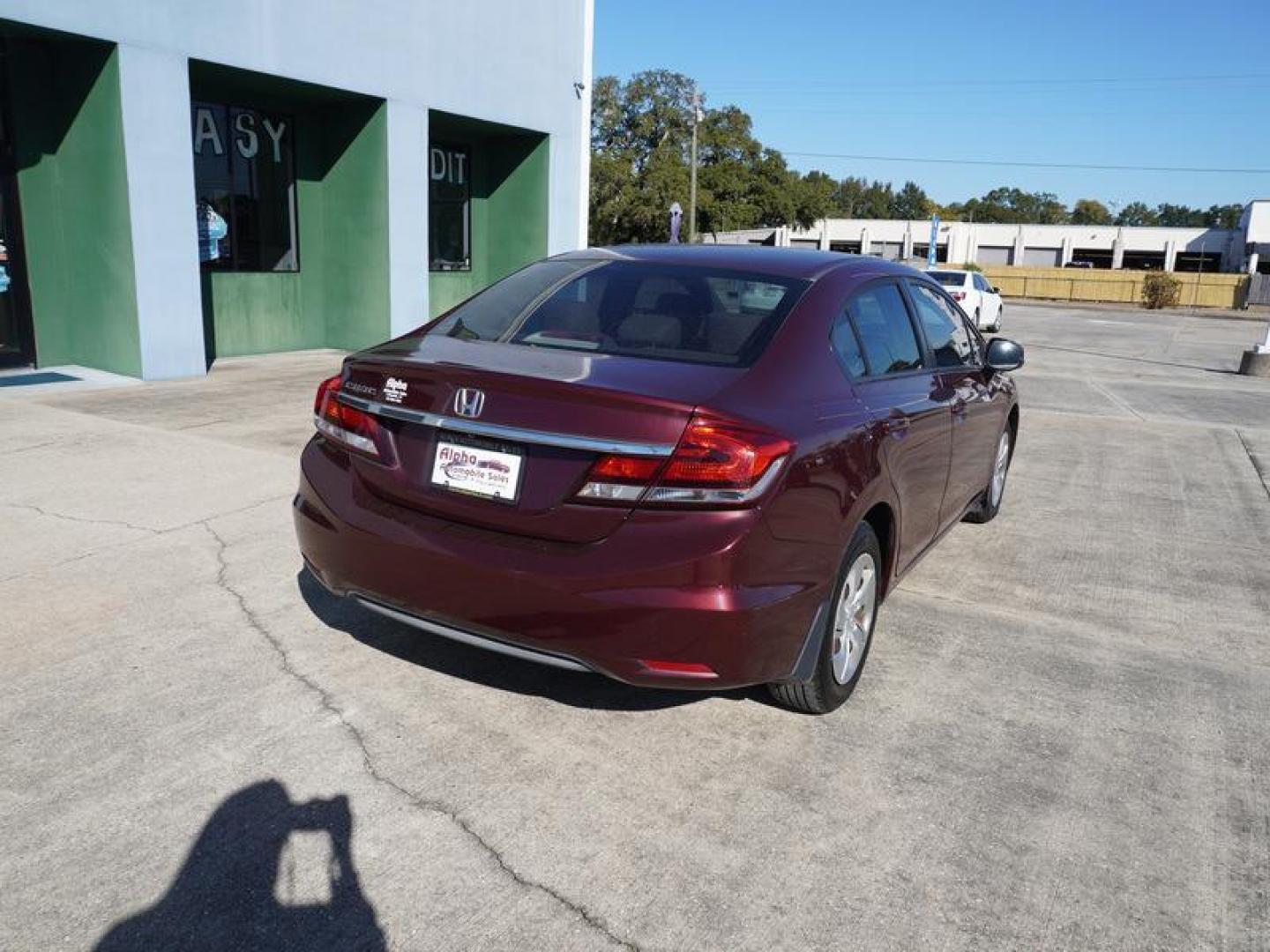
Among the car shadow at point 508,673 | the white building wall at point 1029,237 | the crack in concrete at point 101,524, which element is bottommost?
the car shadow at point 508,673

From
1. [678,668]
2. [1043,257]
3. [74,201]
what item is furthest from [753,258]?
[1043,257]

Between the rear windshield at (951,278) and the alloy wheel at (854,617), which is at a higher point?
the rear windshield at (951,278)

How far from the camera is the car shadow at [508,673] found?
362 cm

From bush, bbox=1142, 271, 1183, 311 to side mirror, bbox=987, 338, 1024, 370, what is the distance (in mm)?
48328

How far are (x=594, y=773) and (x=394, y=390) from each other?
139 centimetres

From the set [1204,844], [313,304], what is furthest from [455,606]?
[313,304]

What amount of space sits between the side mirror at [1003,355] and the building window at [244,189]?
9.32m

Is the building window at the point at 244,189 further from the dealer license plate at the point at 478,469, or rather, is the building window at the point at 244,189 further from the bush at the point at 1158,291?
the bush at the point at 1158,291

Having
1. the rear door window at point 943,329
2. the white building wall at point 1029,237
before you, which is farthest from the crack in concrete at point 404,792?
the white building wall at point 1029,237

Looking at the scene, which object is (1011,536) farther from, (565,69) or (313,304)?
(565,69)

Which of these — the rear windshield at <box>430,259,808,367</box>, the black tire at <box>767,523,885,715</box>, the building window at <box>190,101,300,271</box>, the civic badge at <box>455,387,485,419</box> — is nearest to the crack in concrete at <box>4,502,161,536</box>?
the rear windshield at <box>430,259,808,367</box>

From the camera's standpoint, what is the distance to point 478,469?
9.98ft

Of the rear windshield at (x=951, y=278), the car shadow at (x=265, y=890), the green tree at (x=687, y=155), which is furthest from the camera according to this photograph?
the green tree at (x=687, y=155)

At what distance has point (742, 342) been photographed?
336 centimetres
